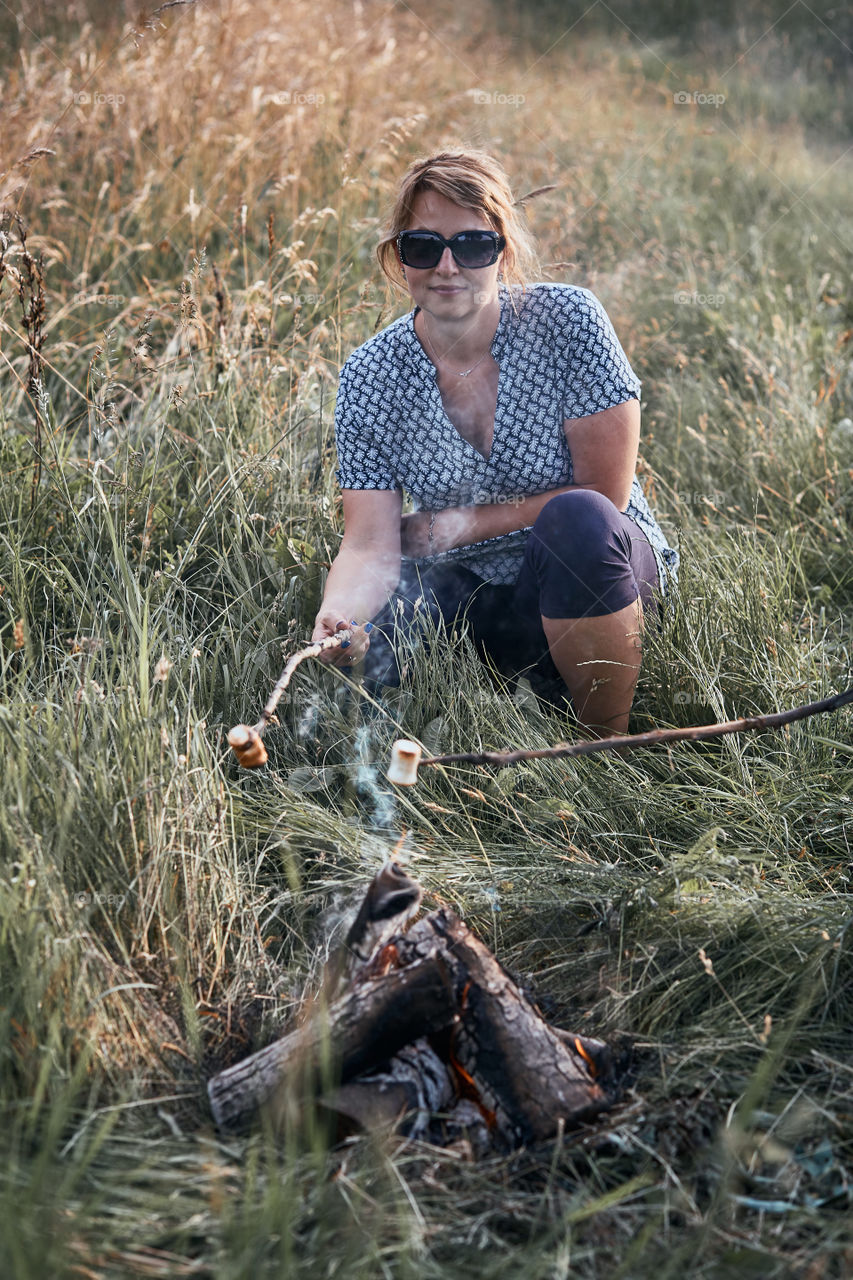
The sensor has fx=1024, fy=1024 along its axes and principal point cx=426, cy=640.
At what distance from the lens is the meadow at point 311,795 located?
1.39 metres

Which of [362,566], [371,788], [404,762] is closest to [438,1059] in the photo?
[404,762]

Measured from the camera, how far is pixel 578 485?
8.61 ft

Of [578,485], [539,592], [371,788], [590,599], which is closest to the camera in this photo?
[371,788]

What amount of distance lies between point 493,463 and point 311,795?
991 millimetres

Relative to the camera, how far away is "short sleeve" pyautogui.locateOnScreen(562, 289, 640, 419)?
2518 millimetres

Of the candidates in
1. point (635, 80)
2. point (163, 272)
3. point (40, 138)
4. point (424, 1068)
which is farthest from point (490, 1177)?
point (635, 80)

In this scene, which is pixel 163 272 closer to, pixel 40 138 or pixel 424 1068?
pixel 40 138

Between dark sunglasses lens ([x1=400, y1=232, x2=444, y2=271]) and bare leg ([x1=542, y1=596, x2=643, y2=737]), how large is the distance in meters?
0.90

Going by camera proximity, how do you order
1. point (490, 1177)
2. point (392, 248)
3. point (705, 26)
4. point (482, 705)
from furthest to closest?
point (705, 26)
point (392, 248)
point (482, 705)
point (490, 1177)

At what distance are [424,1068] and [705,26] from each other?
448 inches

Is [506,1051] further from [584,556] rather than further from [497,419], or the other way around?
[497,419]

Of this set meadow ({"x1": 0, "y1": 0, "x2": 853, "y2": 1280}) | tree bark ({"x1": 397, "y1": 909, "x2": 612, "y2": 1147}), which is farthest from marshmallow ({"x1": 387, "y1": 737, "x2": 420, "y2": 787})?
meadow ({"x1": 0, "y1": 0, "x2": 853, "y2": 1280})

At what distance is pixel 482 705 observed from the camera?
2400 millimetres

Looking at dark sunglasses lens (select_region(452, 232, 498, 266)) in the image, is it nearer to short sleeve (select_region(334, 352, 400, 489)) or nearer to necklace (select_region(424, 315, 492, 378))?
necklace (select_region(424, 315, 492, 378))
